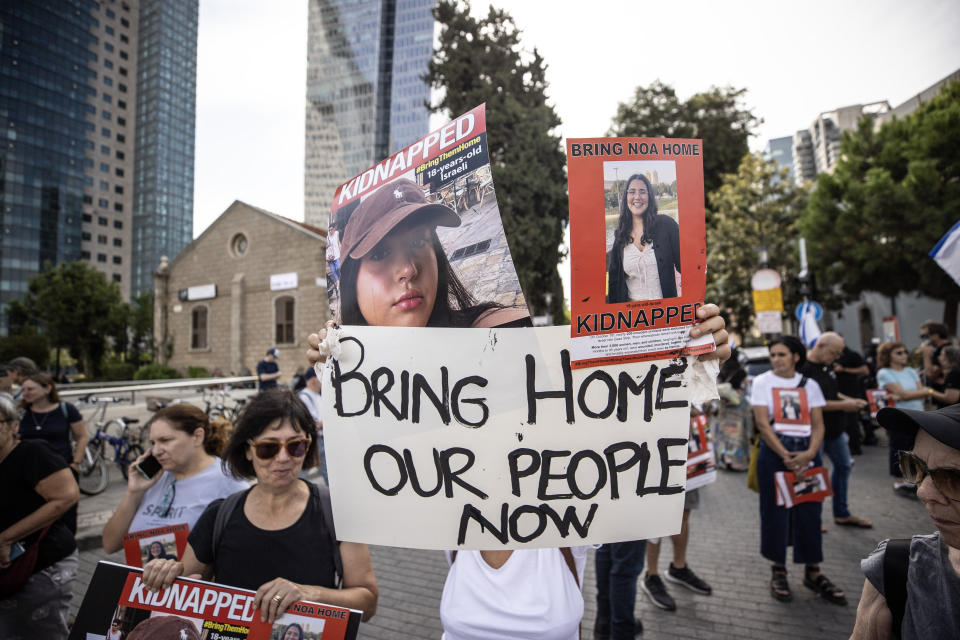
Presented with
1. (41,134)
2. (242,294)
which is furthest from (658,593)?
(41,134)

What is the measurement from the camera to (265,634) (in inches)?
63.4

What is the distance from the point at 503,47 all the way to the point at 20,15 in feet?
333

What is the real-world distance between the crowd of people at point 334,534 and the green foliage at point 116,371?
125ft

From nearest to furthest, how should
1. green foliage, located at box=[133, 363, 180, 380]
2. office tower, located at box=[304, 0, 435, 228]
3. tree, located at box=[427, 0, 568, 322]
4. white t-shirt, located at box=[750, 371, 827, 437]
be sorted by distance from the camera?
white t-shirt, located at box=[750, 371, 827, 437]
tree, located at box=[427, 0, 568, 322]
green foliage, located at box=[133, 363, 180, 380]
office tower, located at box=[304, 0, 435, 228]

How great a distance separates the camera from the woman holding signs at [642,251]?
4.91 ft

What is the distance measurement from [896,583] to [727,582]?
3600 mm

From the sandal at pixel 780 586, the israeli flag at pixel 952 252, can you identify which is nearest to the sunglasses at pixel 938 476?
the israeli flag at pixel 952 252

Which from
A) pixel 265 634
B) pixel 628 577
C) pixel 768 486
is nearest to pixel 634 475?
pixel 265 634

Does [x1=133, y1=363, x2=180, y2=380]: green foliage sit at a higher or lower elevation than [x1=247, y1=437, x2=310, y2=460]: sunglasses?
lower

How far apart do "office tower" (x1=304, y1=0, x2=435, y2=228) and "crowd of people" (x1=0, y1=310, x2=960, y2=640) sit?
95.1 m

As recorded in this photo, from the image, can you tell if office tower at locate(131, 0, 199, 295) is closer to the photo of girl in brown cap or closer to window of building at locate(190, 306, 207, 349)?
window of building at locate(190, 306, 207, 349)

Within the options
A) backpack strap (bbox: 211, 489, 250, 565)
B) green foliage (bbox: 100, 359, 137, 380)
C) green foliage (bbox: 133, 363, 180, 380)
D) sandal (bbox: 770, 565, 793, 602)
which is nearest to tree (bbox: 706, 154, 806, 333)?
sandal (bbox: 770, 565, 793, 602)

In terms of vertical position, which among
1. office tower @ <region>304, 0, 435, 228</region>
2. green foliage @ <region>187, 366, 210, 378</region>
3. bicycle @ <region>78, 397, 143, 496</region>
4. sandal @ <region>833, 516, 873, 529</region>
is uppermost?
office tower @ <region>304, 0, 435, 228</region>

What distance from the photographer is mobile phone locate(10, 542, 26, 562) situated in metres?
2.50
